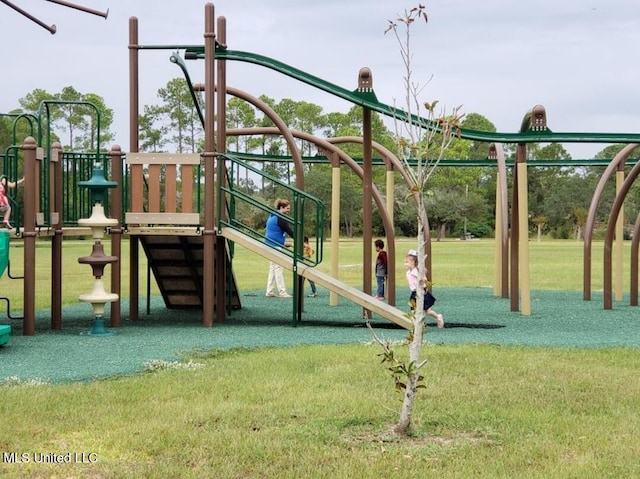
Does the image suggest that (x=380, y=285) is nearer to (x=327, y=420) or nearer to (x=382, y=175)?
(x=327, y=420)

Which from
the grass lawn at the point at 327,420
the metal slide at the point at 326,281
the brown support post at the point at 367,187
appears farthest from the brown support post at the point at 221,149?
the grass lawn at the point at 327,420

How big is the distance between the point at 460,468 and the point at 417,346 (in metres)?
0.93

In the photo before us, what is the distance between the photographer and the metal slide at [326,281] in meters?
11.7

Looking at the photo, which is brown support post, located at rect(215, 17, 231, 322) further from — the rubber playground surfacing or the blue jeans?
the blue jeans

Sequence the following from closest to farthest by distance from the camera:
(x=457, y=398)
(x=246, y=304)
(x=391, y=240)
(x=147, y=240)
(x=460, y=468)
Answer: (x=460, y=468) < (x=457, y=398) < (x=147, y=240) < (x=391, y=240) < (x=246, y=304)

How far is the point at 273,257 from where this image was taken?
1230 centimetres

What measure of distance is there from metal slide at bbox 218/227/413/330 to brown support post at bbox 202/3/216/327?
0.81ft

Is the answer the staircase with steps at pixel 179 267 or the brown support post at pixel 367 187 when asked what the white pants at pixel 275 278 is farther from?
the brown support post at pixel 367 187

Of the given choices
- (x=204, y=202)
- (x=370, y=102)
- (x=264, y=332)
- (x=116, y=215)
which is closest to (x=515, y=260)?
(x=370, y=102)

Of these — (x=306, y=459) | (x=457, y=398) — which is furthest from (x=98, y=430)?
(x=457, y=398)

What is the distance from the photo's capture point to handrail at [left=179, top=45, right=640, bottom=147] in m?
12.7

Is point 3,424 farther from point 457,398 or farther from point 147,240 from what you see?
point 147,240

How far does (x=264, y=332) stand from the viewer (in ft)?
39.8

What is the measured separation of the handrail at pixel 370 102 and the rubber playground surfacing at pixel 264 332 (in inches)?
103
